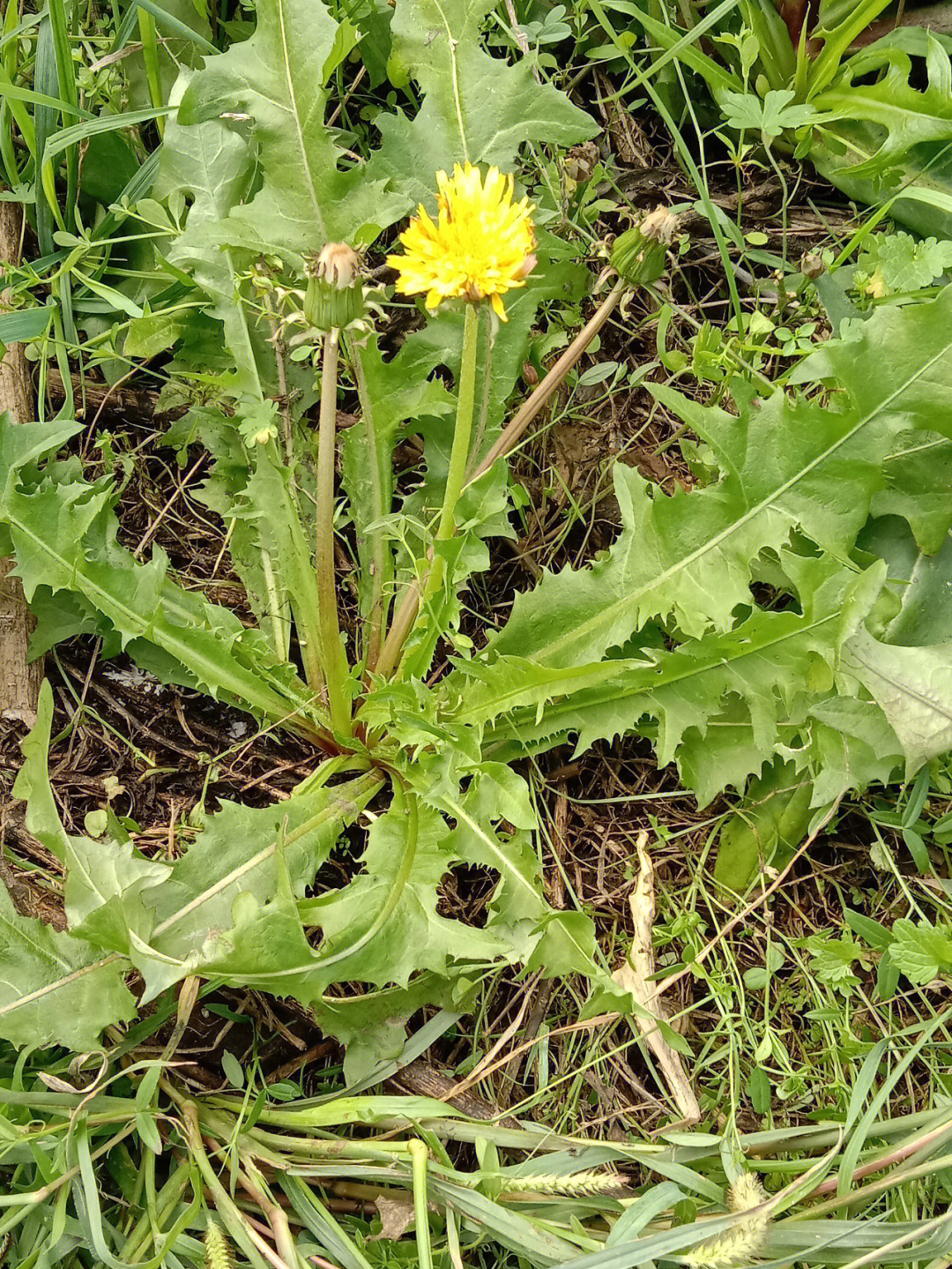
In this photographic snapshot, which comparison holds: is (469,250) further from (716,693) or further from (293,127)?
(716,693)

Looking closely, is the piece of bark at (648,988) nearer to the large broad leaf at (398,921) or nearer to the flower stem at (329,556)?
the large broad leaf at (398,921)

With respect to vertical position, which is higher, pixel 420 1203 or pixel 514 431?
pixel 514 431

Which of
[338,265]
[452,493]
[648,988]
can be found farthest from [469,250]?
[648,988]

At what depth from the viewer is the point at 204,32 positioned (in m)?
2.09

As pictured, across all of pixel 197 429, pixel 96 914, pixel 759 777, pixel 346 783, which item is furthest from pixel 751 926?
pixel 197 429

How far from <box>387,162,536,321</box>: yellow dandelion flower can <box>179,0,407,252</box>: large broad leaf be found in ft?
0.90

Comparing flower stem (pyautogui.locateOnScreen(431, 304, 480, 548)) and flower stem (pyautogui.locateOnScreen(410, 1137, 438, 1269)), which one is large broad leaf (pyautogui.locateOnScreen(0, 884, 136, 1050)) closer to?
flower stem (pyautogui.locateOnScreen(410, 1137, 438, 1269))

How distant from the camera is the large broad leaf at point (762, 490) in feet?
5.54

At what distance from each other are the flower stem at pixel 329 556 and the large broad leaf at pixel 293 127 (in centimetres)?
28

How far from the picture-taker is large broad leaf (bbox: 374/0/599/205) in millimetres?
1858

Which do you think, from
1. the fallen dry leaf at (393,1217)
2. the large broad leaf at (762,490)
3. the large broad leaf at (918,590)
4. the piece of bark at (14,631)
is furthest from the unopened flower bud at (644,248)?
the fallen dry leaf at (393,1217)

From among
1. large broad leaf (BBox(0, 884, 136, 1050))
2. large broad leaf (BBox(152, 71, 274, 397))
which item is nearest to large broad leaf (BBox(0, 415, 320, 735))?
large broad leaf (BBox(152, 71, 274, 397))

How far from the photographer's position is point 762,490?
1.76 metres

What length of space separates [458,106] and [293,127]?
302 millimetres
